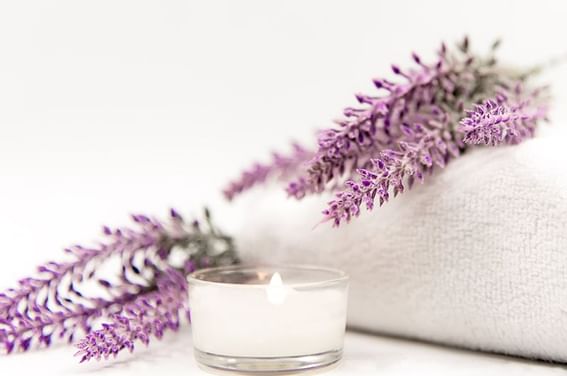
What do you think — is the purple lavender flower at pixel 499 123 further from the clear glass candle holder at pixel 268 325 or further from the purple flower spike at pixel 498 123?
the clear glass candle holder at pixel 268 325

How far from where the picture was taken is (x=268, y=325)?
577mm

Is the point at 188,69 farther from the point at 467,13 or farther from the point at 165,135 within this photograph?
the point at 467,13

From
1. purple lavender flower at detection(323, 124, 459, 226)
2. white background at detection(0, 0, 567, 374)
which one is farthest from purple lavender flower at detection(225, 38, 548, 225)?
white background at detection(0, 0, 567, 374)

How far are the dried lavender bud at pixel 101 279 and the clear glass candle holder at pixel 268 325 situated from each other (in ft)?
0.31

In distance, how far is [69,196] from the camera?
1.11m

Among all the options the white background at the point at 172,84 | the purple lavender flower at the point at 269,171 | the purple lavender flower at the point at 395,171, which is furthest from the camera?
the white background at the point at 172,84

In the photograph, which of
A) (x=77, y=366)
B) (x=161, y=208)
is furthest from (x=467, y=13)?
(x=77, y=366)

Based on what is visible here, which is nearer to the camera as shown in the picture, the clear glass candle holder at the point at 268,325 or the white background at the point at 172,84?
the clear glass candle holder at the point at 268,325

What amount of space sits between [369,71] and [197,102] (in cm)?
26

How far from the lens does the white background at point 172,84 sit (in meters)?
1.08

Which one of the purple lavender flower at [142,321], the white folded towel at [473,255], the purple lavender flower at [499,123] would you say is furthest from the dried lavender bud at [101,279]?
the purple lavender flower at [499,123]

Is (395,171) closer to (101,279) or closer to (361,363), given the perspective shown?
(361,363)

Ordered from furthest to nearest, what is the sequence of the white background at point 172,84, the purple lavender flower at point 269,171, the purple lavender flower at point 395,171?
the white background at point 172,84 < the purple lavender flower at point 269,171 < the purple lavender flower at point 395,171

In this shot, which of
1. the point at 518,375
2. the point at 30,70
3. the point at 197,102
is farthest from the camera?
the point at 197,102
